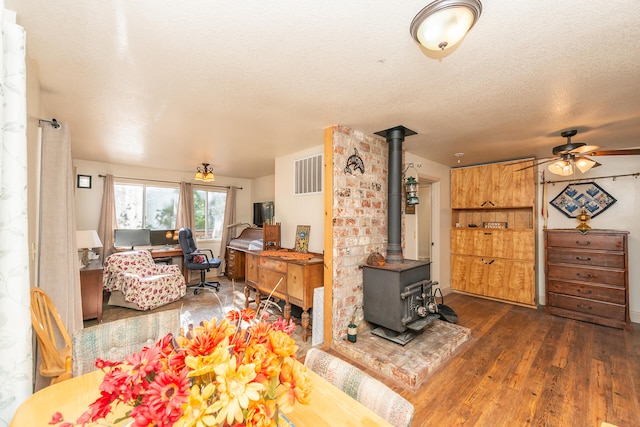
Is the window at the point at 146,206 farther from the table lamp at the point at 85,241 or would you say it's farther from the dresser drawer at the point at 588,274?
the dresser drawer at the point at 588,274

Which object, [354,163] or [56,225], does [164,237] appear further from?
[354,163]

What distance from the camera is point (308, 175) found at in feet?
11.8

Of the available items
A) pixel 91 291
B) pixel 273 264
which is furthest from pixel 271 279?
pixel 91 291

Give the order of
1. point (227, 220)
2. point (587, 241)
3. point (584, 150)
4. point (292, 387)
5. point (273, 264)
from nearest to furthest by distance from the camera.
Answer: point (292, 387) → point (584, 150) → point (273, 264) → point (587, 241) → point (227, 220)

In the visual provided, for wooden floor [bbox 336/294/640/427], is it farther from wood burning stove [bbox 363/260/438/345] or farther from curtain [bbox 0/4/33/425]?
curtain [bbox 0/4/33/425]

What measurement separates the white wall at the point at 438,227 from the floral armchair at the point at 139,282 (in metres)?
3.72

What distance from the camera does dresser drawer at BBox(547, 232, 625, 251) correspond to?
3.28 metres

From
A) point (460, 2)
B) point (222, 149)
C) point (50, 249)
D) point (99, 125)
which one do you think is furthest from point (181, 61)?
point (222, 149)

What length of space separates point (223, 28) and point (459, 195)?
14.5 feet

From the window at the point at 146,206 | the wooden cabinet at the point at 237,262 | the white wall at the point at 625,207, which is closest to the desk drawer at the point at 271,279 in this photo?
the wooden cabinet at the point at 237,262

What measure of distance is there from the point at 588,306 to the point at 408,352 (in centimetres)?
277

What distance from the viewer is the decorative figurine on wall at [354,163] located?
9.30 feet

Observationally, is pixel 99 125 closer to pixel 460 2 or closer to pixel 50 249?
pixel 50 249

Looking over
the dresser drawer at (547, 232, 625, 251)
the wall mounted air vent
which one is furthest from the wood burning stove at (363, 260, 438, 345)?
the dresser drawer at (547, 232, 625, 251)
